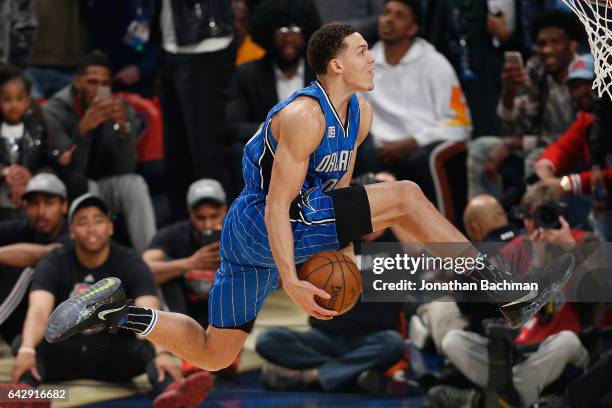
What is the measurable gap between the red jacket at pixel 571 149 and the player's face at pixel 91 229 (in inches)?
117

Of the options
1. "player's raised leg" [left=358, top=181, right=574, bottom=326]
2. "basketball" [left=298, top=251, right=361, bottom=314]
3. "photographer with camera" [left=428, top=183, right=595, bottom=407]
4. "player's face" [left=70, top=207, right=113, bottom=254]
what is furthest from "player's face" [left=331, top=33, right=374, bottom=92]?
"player's face" [left=70, top=207, right=113, bottom=254]

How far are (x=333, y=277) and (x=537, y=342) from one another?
2331mm

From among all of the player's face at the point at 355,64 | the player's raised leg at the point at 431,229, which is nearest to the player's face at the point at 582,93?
the player's raised leg at the point at 431,229

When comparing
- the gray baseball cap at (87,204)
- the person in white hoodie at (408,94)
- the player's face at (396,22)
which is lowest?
the gray baseball cap at (87,204)

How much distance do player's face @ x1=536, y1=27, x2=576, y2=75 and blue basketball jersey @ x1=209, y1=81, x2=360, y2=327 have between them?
3.17m

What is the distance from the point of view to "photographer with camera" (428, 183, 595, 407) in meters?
7.54

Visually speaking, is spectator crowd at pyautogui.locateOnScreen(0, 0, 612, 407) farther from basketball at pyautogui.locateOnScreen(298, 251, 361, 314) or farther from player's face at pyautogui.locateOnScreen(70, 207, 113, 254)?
basketball at pyautogui.locateOnScreen(298, 251, 361, 314)

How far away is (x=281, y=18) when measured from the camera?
9539 mm

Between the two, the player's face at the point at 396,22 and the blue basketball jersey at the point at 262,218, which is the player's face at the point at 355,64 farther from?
the player's face at the point at 396,22

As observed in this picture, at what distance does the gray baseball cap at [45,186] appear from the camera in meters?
8.73

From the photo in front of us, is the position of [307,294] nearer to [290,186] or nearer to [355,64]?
[290,186]

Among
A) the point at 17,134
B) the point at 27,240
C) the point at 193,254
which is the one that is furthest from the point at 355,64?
the point at 17,134

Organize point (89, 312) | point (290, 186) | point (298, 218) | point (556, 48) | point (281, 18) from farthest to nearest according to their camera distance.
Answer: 1. point (281, 18)
2. point (556, 48)
3. point (89, 312)
4. point (298, 218)
5. point (290, 186)

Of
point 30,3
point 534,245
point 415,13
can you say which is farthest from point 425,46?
point 30,3
